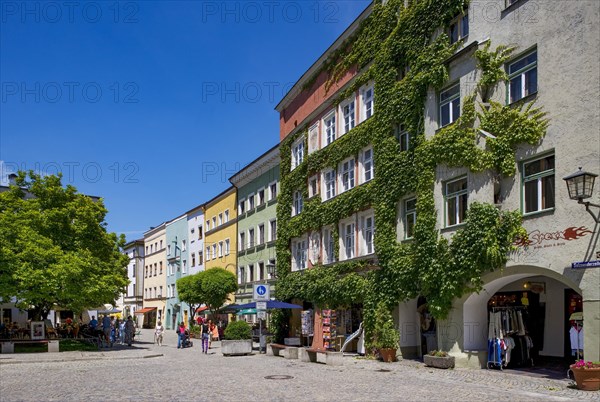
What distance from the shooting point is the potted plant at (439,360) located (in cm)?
2075

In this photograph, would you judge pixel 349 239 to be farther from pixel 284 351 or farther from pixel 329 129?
pixel 329 129

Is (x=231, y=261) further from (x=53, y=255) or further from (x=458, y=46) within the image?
(x=458, y=46)

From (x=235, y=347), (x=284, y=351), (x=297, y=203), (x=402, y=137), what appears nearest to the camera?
(x=402, y=137)

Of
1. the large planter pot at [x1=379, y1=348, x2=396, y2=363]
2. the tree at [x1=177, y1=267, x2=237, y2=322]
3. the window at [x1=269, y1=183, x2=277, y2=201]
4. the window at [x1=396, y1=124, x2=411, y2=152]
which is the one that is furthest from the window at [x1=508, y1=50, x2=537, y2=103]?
the tree at [x1=177, y1=267, x2=237, y2=322]

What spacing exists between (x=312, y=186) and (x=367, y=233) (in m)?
7.25

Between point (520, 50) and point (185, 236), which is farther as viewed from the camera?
point (185, 236)

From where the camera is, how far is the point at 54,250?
31.7 meters

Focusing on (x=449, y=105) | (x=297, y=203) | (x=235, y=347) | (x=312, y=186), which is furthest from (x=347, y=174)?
(x=235, y=347)

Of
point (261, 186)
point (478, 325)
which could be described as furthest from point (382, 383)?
point (261, 186)

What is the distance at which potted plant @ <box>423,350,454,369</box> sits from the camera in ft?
68.1

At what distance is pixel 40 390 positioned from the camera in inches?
646

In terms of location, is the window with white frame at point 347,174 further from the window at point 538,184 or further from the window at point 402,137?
the window at point 538,184

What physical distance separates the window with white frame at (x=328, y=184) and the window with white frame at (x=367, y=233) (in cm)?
411

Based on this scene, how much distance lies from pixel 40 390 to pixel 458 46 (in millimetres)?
16909
